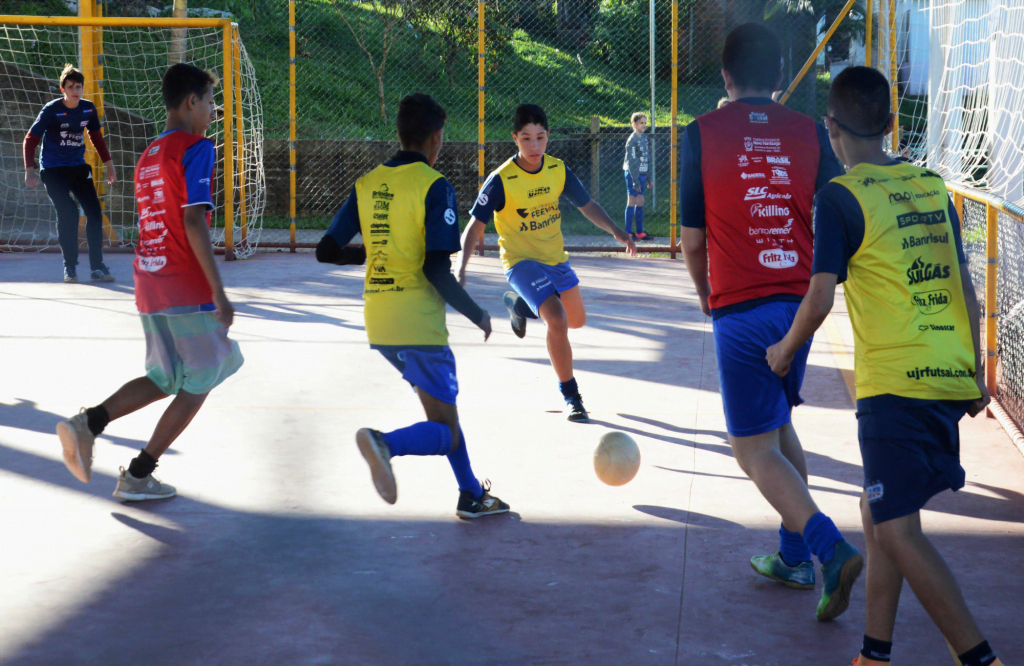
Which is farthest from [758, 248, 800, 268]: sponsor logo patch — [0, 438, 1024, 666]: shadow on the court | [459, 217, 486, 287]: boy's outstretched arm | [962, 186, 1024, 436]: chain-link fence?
[459, 217, 486, 287]: boy's outstretched arm

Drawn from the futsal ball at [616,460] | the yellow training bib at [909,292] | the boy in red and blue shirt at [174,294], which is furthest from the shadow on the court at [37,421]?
the yellow training bib at [909,292]

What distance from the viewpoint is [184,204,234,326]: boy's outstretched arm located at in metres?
4.49

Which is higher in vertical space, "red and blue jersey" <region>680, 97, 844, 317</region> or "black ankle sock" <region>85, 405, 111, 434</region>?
"red and blue jersey" <region>680, 97, 844, 317</region>

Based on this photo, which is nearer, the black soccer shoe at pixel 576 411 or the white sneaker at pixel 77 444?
the white sneaker at pixel 77 444

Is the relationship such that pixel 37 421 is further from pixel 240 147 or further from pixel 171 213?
pixel 240 147

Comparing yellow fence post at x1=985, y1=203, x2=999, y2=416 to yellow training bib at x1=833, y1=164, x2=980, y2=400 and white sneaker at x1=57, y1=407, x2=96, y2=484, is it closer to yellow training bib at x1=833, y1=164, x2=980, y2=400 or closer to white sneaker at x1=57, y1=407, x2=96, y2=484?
yellow training bib at x1=833, y1=164, x2=980, y2=400

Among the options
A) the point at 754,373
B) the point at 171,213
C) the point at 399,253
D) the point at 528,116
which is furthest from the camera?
the point at 528,116

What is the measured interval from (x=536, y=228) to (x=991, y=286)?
8.95 ft

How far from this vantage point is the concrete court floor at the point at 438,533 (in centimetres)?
339

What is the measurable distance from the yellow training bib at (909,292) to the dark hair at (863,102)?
0.15m

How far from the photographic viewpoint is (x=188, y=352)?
464 cm

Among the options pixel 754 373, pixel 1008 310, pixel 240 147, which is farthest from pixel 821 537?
pixel 240 147

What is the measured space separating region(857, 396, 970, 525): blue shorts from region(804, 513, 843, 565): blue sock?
460 mm

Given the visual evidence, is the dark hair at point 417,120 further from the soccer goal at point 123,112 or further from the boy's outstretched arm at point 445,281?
the soccer goal at point 123,112
